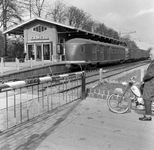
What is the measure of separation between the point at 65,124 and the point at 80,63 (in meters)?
13.6

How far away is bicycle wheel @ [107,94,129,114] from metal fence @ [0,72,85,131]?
146 centimetres

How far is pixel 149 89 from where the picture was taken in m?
4.73

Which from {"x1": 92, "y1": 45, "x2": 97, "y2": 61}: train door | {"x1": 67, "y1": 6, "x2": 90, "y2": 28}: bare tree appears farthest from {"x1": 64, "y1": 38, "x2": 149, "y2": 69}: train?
{"x1": 67, "y1": 6, "x2": 90, "y2": 28}: bare tree

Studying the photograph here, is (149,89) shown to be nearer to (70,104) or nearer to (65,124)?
(65,124)

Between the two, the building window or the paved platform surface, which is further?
the building window

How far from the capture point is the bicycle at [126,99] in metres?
5.26

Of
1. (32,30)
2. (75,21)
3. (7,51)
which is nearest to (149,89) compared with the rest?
(32,30)

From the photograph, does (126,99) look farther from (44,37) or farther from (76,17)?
(76,17)

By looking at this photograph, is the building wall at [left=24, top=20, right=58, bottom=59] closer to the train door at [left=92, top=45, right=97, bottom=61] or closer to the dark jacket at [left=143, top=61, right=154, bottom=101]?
the train door at [left=92, top=45, right=97, bottom=61]

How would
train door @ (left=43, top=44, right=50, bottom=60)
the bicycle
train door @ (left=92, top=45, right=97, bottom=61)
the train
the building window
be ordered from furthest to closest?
the building window < train door @ (left=43, top=44, right=50, bottom=60) < train door @ (left=92, top=45, right=97, bottom=61) < the train < the bicycle

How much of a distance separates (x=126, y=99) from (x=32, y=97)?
2.53 metres

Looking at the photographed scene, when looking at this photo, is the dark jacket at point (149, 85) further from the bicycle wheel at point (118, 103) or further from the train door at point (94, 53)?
the train door at point (94, 53)

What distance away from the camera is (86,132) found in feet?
13.4

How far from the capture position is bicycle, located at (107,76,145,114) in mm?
5262
